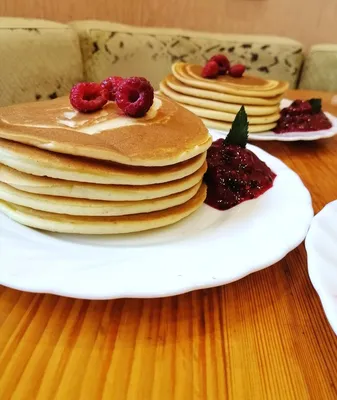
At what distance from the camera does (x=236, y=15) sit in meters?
3.48

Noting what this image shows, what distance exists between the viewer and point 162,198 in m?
0.98

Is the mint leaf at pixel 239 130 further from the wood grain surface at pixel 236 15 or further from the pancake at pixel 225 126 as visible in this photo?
the wood grain surface at pixel 236 15

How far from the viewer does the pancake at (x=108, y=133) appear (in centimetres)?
87

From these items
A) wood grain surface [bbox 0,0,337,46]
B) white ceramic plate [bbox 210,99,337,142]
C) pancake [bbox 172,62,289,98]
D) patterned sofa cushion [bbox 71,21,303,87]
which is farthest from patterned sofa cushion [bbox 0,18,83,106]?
white ceramic plate [bbox 210,99,337,142]

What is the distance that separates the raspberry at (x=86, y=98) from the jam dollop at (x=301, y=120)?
95cm

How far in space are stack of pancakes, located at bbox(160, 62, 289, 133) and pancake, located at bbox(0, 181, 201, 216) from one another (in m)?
0.89

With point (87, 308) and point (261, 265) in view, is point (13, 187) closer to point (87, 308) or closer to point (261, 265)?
point (87, 308)

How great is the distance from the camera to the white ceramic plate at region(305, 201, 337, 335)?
2.11ft

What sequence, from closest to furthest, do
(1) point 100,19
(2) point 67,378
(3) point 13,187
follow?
1. (2) point 67,378
2. (3) point 13,187
3. (1) point 100,19

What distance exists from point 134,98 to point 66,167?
306 millimetres

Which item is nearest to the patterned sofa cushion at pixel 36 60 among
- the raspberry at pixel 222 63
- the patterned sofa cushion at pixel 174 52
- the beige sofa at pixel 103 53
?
the beige sofa at pixel 103 53

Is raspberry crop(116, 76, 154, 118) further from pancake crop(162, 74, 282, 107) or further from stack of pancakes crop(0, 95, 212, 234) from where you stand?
pancake crop(162, 74, 282, 107)

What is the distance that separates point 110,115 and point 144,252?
1.26 ft

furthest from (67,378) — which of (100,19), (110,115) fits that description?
(100,19)
